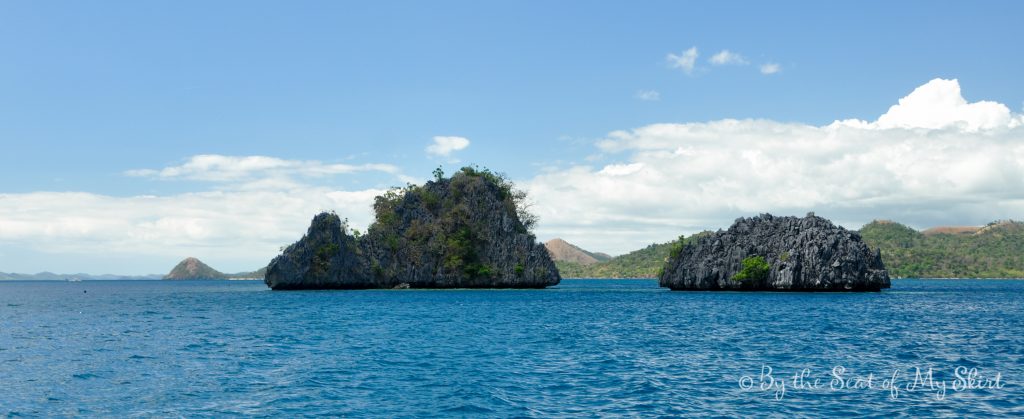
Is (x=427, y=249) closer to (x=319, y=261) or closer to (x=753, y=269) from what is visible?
(x=319, y=261)

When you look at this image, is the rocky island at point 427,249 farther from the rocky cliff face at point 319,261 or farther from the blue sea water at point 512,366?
the blue sea water at point 512,366

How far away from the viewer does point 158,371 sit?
132 ft

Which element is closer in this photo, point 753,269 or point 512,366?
point 512,366

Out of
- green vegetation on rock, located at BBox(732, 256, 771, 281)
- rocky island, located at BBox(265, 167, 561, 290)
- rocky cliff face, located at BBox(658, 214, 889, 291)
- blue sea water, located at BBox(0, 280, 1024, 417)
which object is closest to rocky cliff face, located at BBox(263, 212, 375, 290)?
rocky island, located at BBox(265, 167, 561, 290)

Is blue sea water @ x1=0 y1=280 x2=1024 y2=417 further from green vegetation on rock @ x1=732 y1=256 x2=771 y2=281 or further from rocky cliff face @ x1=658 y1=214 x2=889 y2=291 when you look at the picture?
green vegetation on rock @ x1=732 y1=256 x2=771 y2=281

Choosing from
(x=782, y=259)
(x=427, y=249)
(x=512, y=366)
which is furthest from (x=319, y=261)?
(x=512, y=366)

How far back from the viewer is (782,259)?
144 m

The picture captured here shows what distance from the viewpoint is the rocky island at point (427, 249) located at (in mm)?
165875

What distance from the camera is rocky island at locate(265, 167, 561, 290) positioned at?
166 metres

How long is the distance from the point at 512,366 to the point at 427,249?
137 metres

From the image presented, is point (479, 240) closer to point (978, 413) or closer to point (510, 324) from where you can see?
point (510, 324)

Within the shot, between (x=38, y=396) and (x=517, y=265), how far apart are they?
14404cm

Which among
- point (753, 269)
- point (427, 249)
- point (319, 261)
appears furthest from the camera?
point (427, 249)

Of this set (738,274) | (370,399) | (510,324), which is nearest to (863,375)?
(370,399)
